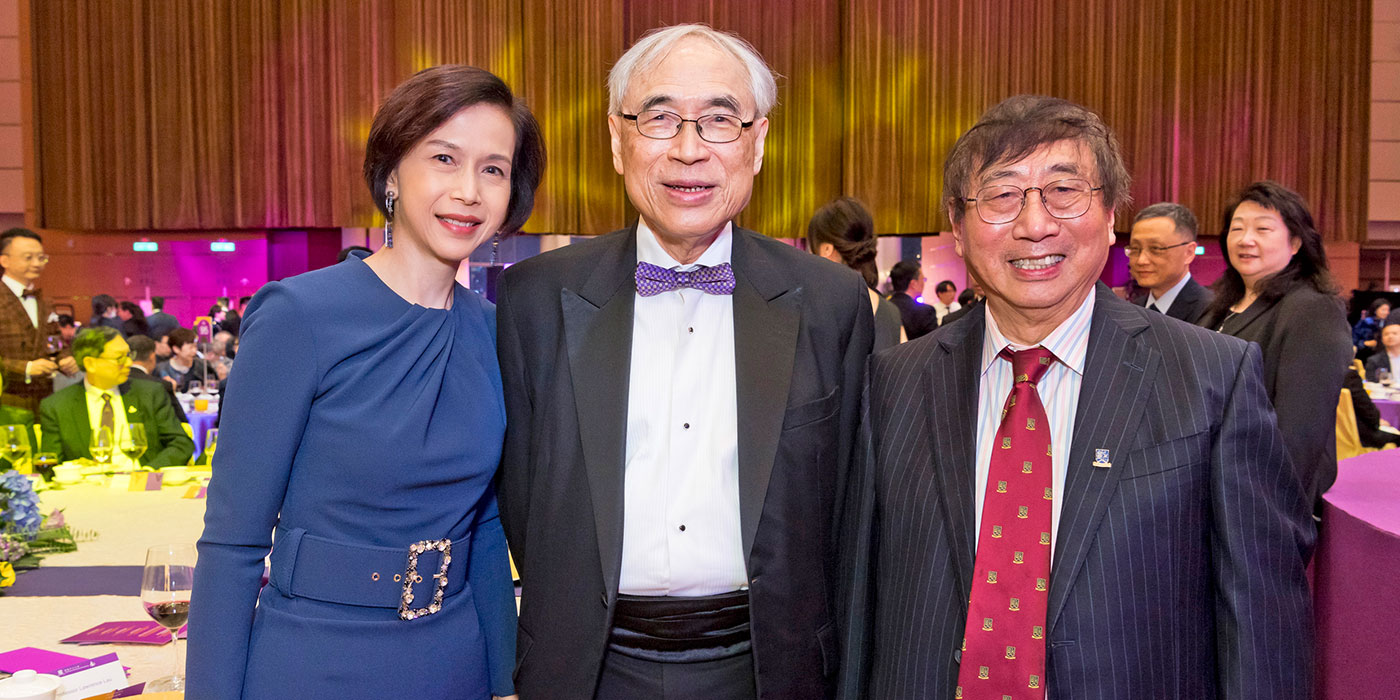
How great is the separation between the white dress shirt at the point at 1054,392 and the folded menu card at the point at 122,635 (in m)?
1.51

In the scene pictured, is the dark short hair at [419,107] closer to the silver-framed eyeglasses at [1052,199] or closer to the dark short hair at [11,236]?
the silver-framed eyeglasses at [1052,199]

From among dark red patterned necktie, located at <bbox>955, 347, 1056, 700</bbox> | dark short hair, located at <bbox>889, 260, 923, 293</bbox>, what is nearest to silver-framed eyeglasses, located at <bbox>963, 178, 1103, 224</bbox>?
dark red patterned necktie, located at <bbox>955, 347, 1056, 700</bbox>

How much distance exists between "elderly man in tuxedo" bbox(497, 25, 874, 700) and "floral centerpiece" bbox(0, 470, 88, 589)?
141 centimetres

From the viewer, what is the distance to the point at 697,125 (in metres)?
1.69

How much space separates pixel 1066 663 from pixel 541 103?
30.7ft

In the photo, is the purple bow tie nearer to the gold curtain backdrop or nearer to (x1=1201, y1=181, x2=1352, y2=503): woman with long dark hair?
(x1=1201, y1=181, x2=1352, y2=503): woman with long dark hair

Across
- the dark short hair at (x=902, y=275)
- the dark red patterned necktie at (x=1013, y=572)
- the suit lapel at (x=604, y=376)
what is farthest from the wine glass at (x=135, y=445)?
the dark short hair at (x=902, y=275)

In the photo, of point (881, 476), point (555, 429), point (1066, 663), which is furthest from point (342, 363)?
point (1066, 663)

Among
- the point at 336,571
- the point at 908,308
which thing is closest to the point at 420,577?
the point at 336,571

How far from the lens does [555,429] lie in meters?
1.63

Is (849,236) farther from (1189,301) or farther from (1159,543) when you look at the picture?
Result: (1159,543)

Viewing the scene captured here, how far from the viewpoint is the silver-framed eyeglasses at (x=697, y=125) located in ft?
5.55

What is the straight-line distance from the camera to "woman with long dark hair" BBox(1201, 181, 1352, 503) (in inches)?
117

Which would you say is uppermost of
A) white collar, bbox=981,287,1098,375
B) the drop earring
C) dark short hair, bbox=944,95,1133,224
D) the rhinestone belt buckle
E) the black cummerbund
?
dark short hair, bbox=944,95,1133,224
